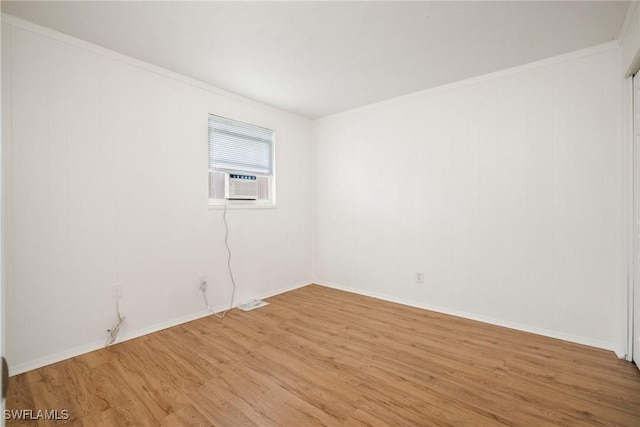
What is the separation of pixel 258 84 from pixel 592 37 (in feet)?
9.58

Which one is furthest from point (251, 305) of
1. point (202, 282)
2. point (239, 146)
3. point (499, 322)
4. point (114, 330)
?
point (499, 322)

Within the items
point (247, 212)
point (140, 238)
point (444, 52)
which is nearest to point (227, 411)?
point (140, 238)

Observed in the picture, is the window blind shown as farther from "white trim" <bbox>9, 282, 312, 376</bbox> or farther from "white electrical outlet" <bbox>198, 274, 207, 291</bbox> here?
"white trim" <bbox>9, 282, 312, 376</bbox>

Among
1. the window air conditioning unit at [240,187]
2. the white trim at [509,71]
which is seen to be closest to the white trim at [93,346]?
the window air conditioning unit at [240,187]

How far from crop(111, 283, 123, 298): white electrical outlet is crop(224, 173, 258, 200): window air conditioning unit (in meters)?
1.33

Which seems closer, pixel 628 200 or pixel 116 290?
pixel 628 200

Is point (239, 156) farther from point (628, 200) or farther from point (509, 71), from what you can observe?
point (628, 200)

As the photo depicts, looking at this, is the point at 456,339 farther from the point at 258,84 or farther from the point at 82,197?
the point at 82,197

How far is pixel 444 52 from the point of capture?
2.70 metres

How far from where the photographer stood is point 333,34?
2.45 meters

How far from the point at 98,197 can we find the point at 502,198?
362 centimetres

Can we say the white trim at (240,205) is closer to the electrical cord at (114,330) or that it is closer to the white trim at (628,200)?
the electrical cord at (114,330)

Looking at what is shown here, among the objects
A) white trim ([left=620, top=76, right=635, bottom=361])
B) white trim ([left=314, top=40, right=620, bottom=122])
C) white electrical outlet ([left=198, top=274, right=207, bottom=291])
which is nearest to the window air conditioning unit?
white electrical outlet ([left=198, top=274, right=207, bottom=291])

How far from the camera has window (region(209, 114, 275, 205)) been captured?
3453 millimetres
